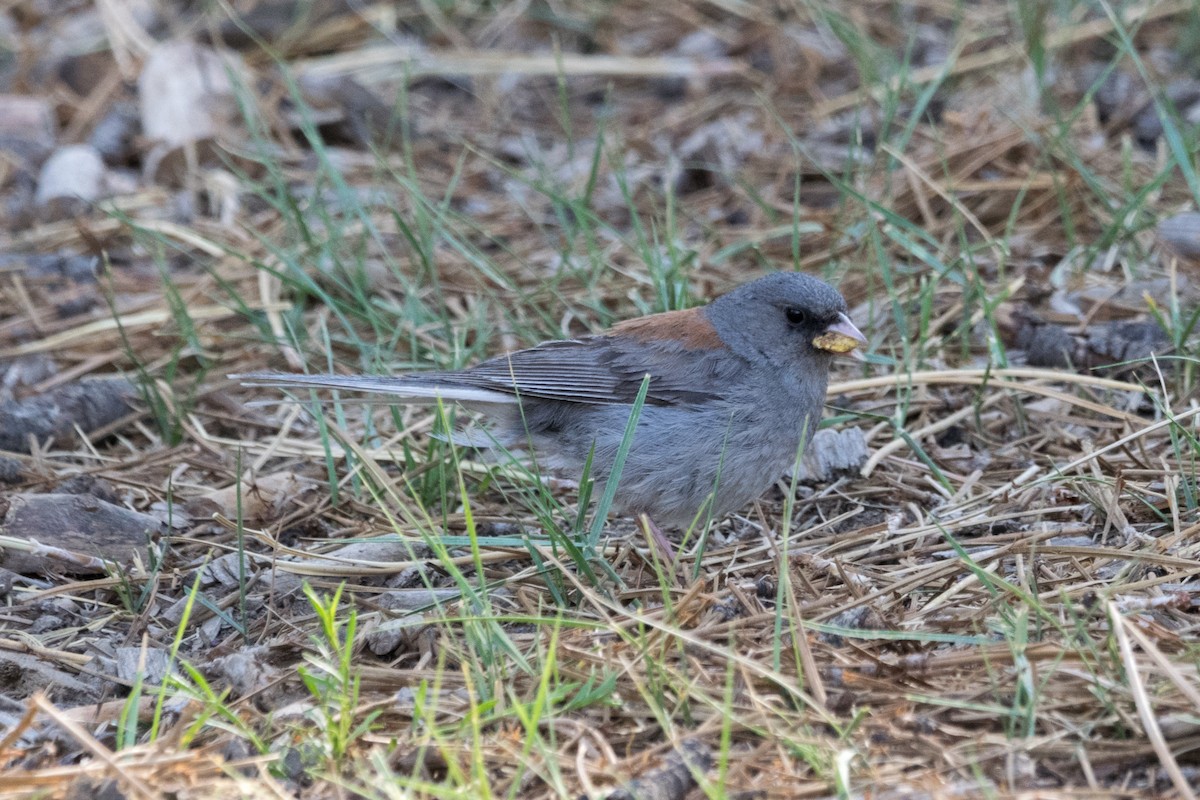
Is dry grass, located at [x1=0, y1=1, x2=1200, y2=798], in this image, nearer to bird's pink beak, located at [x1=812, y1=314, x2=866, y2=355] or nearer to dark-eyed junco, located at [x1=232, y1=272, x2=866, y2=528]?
Answer: dark-eyed junco, located at [x1=232, y1=272, x2=866, y2=528]

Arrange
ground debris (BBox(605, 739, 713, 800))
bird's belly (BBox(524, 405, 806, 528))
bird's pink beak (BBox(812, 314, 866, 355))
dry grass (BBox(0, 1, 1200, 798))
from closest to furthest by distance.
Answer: ground debris (BBox(605, 739, 713, 800))
dry grass (BBox(0, 1, 1200, 798))
bird's belly (BBox(524, 405, 806, 528))
bird's pink beak (BBox(812, 314, 866, 355))

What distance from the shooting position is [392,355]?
4.12 m

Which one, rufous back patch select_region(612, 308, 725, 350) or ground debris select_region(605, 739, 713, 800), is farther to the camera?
rufous back patch select_region(612, 308, 725, 350)

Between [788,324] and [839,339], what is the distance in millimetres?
139

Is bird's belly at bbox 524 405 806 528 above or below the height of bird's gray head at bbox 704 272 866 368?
below

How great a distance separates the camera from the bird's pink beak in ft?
11.2

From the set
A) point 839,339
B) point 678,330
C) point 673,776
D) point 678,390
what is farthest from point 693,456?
point 673,776

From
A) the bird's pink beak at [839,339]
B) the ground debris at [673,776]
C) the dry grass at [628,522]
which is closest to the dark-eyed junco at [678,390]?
the bird's pink beak at [839,339]

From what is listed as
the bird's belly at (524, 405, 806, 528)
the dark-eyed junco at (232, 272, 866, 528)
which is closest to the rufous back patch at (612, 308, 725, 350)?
the dark-eyed junco at (232, 272, 866, 528)

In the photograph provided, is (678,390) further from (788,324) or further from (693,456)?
(788,324)

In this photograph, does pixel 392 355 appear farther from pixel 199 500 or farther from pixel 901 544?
pixel 901 544

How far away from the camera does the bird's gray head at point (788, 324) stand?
3422mm

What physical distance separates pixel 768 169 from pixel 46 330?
2.81 meters

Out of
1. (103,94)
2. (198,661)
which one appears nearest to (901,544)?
(198,661)
